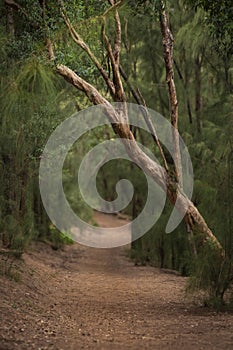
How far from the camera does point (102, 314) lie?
8.93 metres

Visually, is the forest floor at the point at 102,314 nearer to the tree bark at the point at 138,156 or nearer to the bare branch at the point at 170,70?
the tree bark at the point at 138,156

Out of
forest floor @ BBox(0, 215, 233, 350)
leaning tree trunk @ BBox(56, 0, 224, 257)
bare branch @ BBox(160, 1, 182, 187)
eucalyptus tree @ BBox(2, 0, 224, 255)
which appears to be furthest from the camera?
bare branch @ BBox(160, 1, 182, 187)

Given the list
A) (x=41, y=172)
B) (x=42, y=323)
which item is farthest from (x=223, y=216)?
(x=41, y=172)

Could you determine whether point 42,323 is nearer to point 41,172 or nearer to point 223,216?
point 223,216

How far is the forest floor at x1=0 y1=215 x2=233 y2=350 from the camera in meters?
6.53

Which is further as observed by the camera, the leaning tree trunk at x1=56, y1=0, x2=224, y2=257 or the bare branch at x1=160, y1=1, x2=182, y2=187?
the bare branch at x1=160, y1=1, x2=182, y2=187

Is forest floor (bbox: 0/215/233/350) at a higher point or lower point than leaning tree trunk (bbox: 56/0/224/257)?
lower

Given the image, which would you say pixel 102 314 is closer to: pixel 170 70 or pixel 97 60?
pixel 97 60

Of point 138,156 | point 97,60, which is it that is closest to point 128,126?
point 138,156

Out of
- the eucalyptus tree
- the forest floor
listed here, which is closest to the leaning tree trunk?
the eucalyptus tree

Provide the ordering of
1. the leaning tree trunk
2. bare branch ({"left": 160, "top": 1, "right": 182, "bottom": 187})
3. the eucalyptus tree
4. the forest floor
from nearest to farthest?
the forest floor, the eucalyptus tree, the leaning tree trunk, bare branch ({"left": 160, "top": 1, "right": 182, "bottom": 187})

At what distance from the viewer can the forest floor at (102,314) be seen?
653cm

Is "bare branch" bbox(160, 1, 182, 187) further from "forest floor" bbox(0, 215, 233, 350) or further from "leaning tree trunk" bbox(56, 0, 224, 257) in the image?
"forest floor" bbox(0, 215, 233, 350)

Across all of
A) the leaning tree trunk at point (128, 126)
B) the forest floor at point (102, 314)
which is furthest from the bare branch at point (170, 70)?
the forest floor at point (102, 314)
